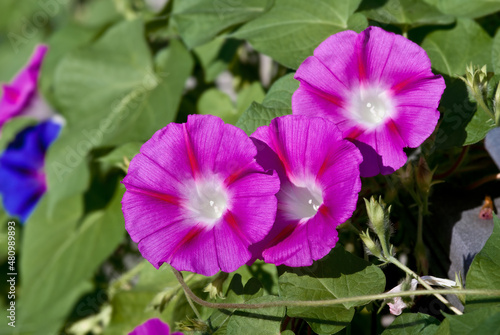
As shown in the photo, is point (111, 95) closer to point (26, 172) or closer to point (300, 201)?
point (26, 172)

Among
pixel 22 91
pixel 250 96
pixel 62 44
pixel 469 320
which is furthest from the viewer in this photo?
pixel 62 44

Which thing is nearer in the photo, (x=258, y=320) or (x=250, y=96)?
(x=258, y=320)

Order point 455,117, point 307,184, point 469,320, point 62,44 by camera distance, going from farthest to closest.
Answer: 1. point 62,44
2. point 455,117
3. point 307,184
4. point 469,320

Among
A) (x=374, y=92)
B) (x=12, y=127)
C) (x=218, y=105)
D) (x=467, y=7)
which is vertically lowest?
(x=12, y=127)

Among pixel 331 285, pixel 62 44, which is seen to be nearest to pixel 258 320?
pixel 331 285

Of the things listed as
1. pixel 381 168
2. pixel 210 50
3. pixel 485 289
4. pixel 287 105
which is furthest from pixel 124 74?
pixel 485 289

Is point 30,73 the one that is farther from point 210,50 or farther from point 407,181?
point 407,181

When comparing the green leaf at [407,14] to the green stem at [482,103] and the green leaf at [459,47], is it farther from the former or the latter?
the green stem at [482,103]
